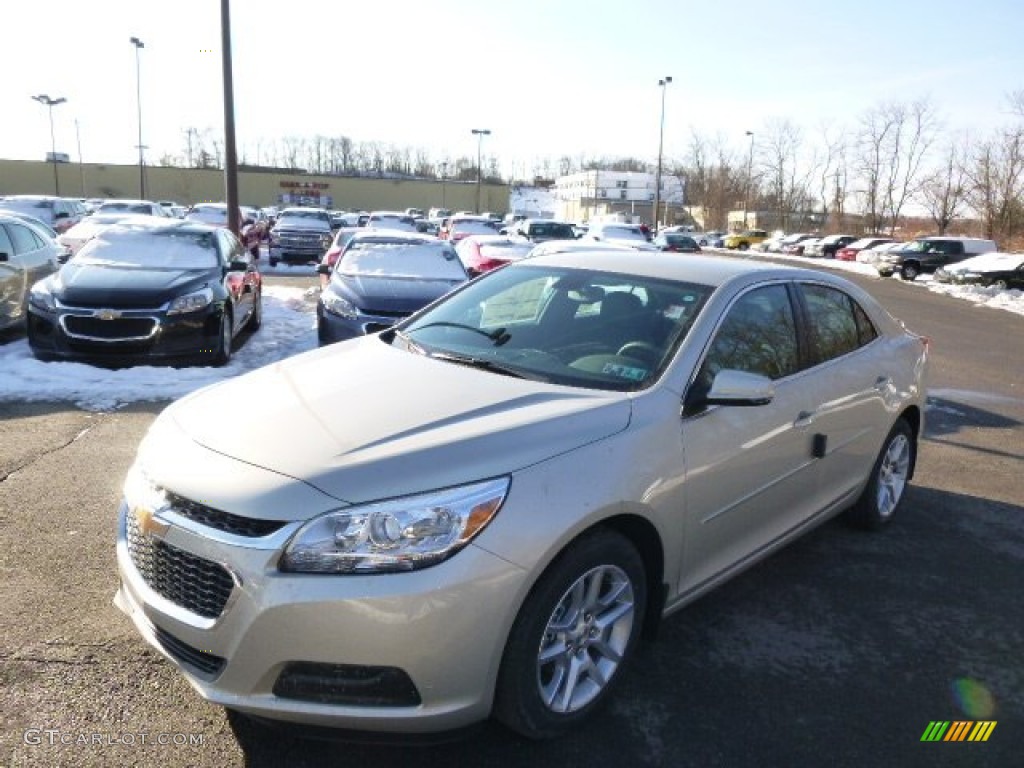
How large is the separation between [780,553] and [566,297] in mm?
1940

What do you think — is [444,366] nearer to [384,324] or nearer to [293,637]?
[293,637]

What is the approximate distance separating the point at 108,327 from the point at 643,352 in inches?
252

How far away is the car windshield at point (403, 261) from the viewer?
10.4m

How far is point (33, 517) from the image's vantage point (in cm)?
450

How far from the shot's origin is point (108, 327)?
26.0 ft

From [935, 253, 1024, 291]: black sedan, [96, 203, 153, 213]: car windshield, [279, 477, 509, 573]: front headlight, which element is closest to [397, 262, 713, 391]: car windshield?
[279, 477, 509, 573]: front headlight

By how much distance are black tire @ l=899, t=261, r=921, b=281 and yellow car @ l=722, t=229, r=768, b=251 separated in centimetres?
2762

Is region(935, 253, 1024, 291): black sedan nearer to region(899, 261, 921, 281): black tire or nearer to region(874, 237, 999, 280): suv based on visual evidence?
region(874, 237, 999, 280): suv

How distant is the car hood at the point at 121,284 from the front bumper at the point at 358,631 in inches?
252

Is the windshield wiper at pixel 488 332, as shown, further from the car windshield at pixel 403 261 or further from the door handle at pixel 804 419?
the car windshield at pixel 403 261

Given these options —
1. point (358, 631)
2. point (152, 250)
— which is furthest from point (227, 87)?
point (358, 631)

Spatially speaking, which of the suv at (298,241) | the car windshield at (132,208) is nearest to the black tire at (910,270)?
the suv at (298,241)

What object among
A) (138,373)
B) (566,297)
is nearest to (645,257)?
(566,297)

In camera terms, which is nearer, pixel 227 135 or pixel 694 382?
pixel 694 382
